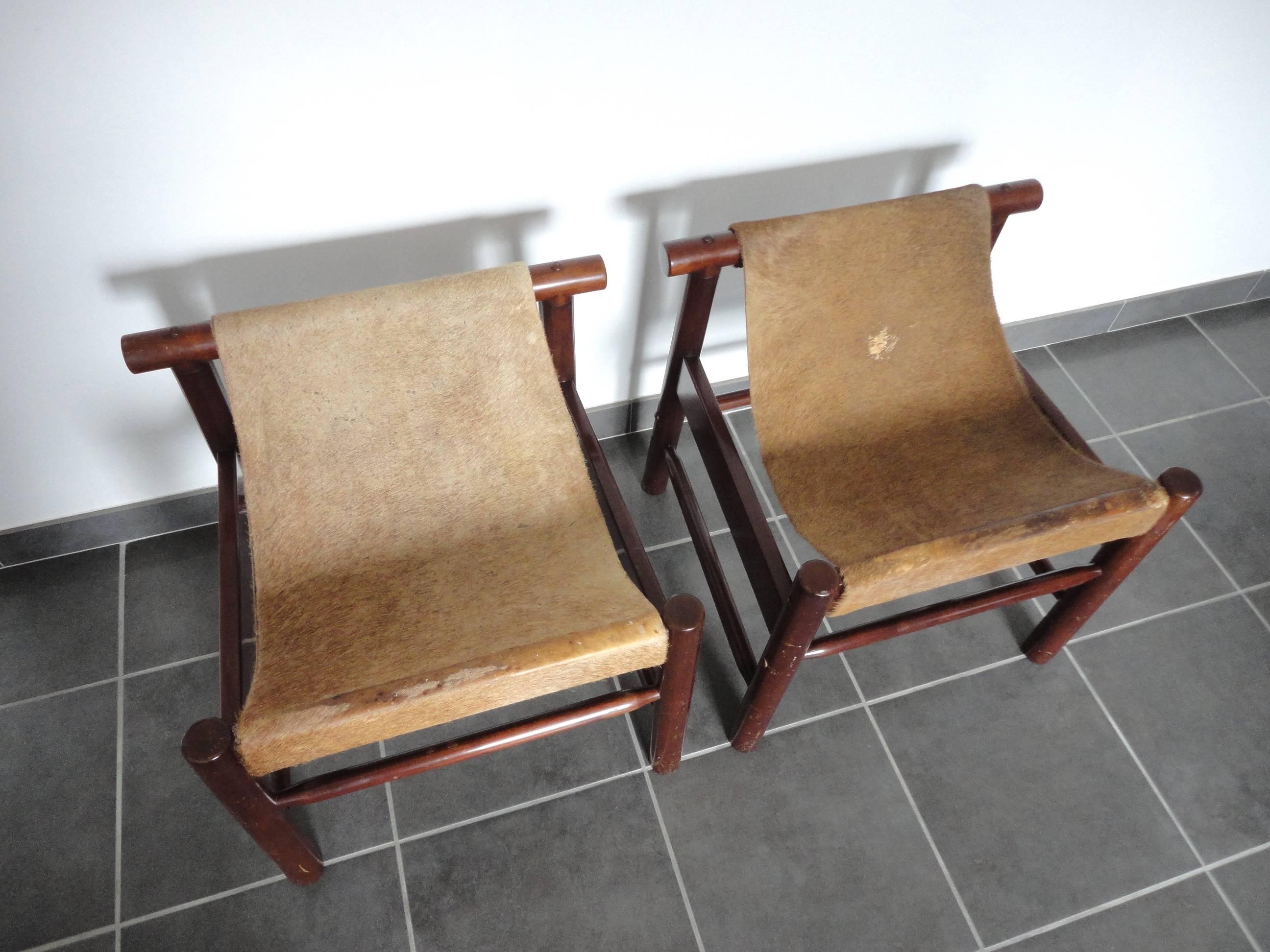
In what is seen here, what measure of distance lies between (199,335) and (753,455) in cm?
105

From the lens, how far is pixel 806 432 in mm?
1249

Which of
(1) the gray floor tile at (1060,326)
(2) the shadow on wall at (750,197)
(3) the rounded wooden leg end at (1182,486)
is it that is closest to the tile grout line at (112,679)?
(2) the shadow on wall at (750,197)

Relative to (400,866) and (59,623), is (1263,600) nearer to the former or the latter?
(400,866)

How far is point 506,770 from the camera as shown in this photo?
4.45 feet

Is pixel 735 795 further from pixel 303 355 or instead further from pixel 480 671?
pixel 303 355

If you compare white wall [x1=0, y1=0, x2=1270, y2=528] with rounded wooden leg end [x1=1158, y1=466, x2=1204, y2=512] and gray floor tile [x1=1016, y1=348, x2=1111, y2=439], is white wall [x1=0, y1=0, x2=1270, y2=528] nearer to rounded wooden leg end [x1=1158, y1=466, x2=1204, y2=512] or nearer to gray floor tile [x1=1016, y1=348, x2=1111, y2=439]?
gray floor tile [x1=1016, y1=348, x2=1111, y2=439]

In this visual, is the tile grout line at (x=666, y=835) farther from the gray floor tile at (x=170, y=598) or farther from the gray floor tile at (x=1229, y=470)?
the gray floor tile at (x=1229, y=470)

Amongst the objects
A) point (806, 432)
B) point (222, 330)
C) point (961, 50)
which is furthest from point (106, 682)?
point (961, 50)

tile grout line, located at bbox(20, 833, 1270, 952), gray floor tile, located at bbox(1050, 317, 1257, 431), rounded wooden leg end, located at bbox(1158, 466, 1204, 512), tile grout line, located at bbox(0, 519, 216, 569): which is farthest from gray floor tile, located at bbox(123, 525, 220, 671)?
gray floor tile, located at bbox(1050, 317, 1257, 431)

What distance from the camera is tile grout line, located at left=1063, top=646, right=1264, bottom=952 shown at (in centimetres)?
127

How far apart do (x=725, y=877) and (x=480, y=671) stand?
2.03 feet

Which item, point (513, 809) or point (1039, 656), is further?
point (1039, 656)

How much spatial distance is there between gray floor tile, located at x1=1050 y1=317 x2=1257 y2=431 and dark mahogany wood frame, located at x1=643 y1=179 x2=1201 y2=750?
655mm

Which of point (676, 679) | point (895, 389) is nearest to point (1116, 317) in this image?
point (895, 389)
